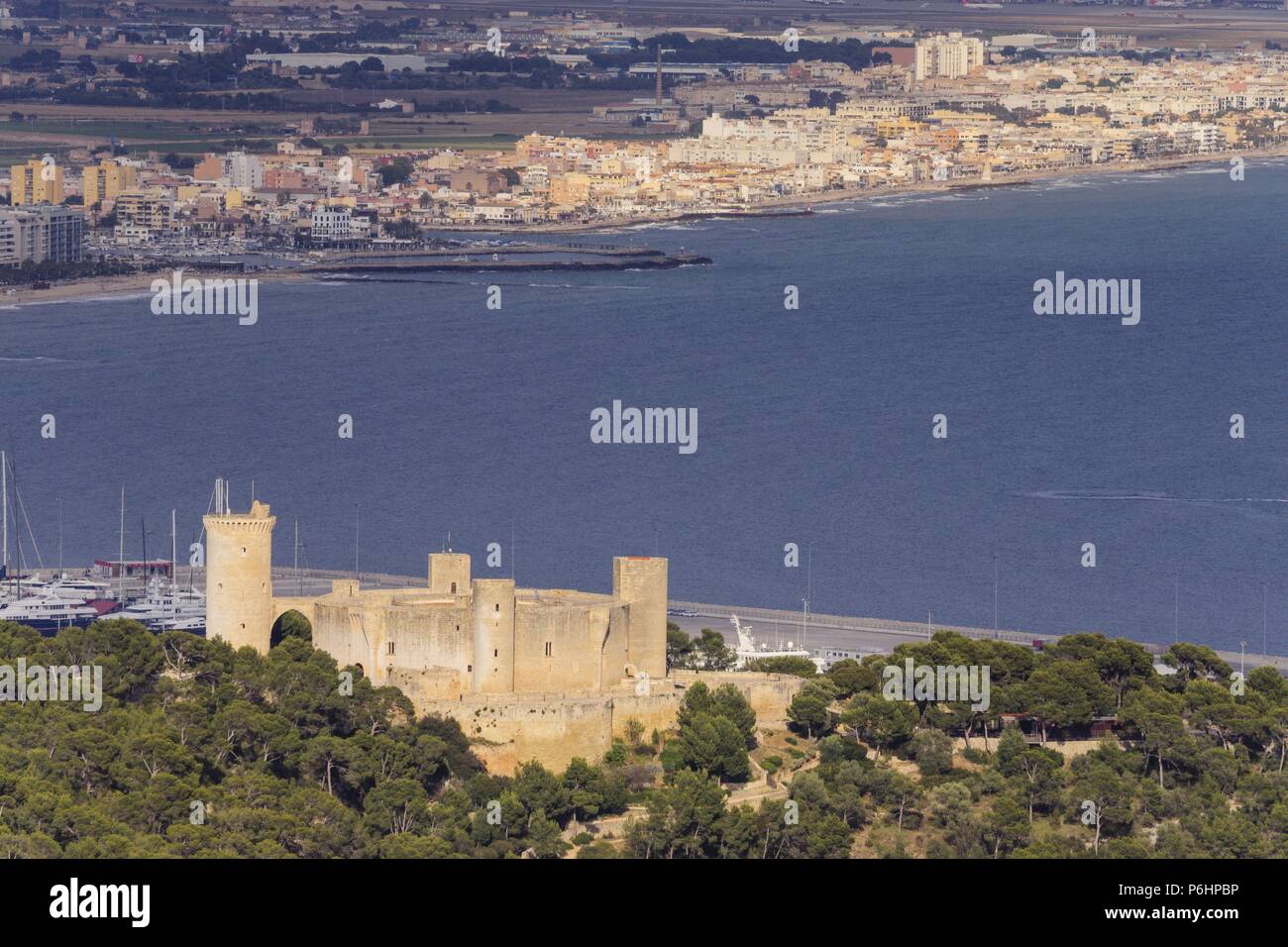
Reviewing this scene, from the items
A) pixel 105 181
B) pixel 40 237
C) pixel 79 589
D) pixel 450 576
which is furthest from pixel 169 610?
pixel 105 181

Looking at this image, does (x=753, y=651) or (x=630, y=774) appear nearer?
(x=630, y=774)

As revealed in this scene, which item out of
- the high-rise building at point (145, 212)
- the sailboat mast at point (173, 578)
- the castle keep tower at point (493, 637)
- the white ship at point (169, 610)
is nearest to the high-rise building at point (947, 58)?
the high-rise building at point (145, 212)

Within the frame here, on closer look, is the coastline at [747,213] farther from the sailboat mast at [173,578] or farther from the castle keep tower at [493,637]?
the castle keep tower at [493,637]

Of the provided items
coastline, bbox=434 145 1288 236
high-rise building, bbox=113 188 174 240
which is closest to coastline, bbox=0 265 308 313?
high-rise building, bbox=113 188 174 240

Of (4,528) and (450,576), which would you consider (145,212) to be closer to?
(4,528)

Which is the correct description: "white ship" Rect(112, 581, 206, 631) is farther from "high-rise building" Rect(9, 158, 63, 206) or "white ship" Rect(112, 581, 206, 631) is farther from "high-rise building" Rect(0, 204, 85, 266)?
"high-rise building" Rect(9, 158, 63, 206)

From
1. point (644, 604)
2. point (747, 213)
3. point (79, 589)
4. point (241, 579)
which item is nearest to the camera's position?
point (644, 604)
